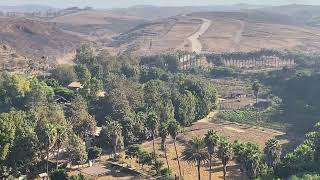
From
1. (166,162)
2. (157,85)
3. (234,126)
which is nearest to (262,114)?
(234,126)

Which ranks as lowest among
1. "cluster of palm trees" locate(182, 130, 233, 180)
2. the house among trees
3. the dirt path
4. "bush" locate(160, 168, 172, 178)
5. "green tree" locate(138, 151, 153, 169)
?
the dirt path

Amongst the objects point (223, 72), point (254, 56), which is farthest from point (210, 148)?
point (254, 56)

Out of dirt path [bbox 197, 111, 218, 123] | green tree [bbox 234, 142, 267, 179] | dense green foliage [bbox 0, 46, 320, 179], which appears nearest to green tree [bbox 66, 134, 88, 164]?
dense green foliage [bbox 0, 46, 320, 179]

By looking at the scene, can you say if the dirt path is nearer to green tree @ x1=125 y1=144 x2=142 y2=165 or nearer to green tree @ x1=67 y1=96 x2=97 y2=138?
green tree @ x1=67 y1=96 x2=97 y2=138

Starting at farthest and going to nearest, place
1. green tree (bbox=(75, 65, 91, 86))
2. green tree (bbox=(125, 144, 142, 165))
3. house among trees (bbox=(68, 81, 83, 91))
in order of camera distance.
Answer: green tree (bbox=(75, 65, 91, 86))
house among trees (bbox=(68, 81, 83, 91))
green tree (bbox=(125, 144, 142, 165))

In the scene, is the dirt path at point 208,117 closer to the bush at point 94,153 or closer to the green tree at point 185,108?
the green tree at point 185,108

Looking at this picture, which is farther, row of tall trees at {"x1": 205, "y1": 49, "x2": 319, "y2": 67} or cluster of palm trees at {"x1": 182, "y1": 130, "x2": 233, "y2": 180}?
row of tall trees at {"x1": 205, "y1": 49, "x2": 319, "y2": 67}

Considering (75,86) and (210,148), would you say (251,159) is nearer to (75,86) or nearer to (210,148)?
(210,148)

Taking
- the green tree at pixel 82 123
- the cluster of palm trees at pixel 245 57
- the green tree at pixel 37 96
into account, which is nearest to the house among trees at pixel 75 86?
the green tree at pixel 37 96

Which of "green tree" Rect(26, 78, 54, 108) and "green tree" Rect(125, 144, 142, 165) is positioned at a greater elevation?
"green tree" Rect(26, 78, 54, 108)
